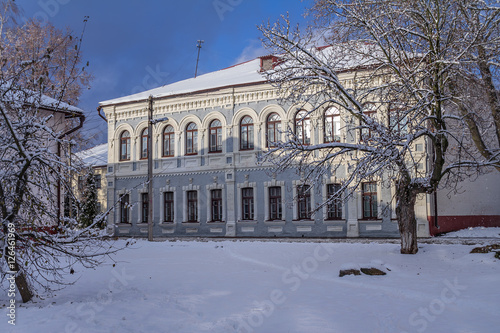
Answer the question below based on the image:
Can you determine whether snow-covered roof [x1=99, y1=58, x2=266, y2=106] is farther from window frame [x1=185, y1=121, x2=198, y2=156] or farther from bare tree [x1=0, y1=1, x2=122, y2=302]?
bare tree [x1=0, y1=1, x2=122, y2=302]

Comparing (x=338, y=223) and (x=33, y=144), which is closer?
(x=33, y=144)

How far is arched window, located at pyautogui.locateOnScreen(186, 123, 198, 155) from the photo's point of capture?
27188 millimetres

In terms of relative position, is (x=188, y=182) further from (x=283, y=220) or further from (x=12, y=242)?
(x=12, y=242)

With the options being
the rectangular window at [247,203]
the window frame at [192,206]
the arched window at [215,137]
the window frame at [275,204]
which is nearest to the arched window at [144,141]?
the window frame at [192,206]

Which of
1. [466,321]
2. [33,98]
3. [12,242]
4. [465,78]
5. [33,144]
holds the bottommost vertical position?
[466,321]

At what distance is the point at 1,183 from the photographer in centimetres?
761

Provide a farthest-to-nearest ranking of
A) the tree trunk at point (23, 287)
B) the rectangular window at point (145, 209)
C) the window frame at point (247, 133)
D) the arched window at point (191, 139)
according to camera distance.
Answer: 1. the rectangular window at point (145, 209)
2. the arched window at point (191, 139)
3. the window frame at point (247, 133)
4. the tree trunk at point (23, 287)

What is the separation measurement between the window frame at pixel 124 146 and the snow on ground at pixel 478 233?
17.5 meters

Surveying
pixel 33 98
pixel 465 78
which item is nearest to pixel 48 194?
pixel 33 98

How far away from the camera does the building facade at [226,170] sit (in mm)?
23109

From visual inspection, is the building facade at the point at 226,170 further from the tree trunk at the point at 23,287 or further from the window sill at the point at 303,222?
the tree trunk at the point at 23,287

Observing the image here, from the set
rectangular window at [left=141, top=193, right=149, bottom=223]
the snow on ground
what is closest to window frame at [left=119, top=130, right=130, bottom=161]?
rectangular window at [left=141, top=193, right=149, bottom=223]

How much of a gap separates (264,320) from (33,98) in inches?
198

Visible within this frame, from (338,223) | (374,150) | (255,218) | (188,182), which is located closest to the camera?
(374,150)
